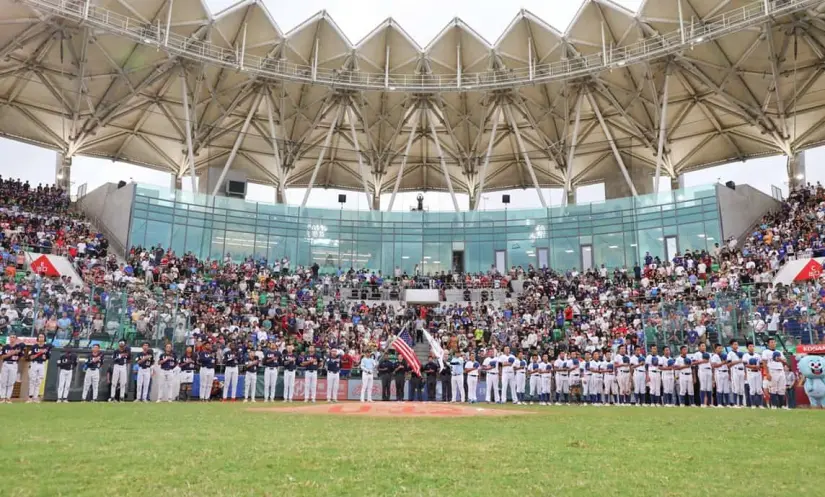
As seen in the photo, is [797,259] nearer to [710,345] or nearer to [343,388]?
[710,345]

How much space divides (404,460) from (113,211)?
150 feet

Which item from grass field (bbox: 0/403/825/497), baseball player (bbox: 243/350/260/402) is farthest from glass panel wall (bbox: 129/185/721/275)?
grass field (bbox: 0/403/825/497)

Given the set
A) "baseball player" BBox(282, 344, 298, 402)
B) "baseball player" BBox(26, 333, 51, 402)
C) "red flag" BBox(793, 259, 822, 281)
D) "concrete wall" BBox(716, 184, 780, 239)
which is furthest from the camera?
"concrete wall" BBox(716, 184, 780, 239)

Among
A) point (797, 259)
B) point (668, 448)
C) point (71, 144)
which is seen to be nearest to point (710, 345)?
point (797, 259)

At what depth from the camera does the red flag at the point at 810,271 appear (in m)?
32.4

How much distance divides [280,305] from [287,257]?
1224 centimetres

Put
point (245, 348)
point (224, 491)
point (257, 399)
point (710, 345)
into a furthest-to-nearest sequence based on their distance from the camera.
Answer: point (245, 348)
point (257, 399)
point (710, 345)
point (224, 491)

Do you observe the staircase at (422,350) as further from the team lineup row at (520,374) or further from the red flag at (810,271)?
the red flag at (810,271)

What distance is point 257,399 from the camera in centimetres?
2814

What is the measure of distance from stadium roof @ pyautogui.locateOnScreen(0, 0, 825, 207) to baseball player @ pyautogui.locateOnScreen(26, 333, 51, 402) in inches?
1036

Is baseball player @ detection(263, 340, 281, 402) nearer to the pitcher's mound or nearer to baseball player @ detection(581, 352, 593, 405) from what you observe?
the pitcher's mound

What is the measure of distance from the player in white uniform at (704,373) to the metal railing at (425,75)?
87.3ft

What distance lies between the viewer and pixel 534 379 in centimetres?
2694

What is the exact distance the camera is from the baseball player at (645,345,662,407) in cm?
2341
